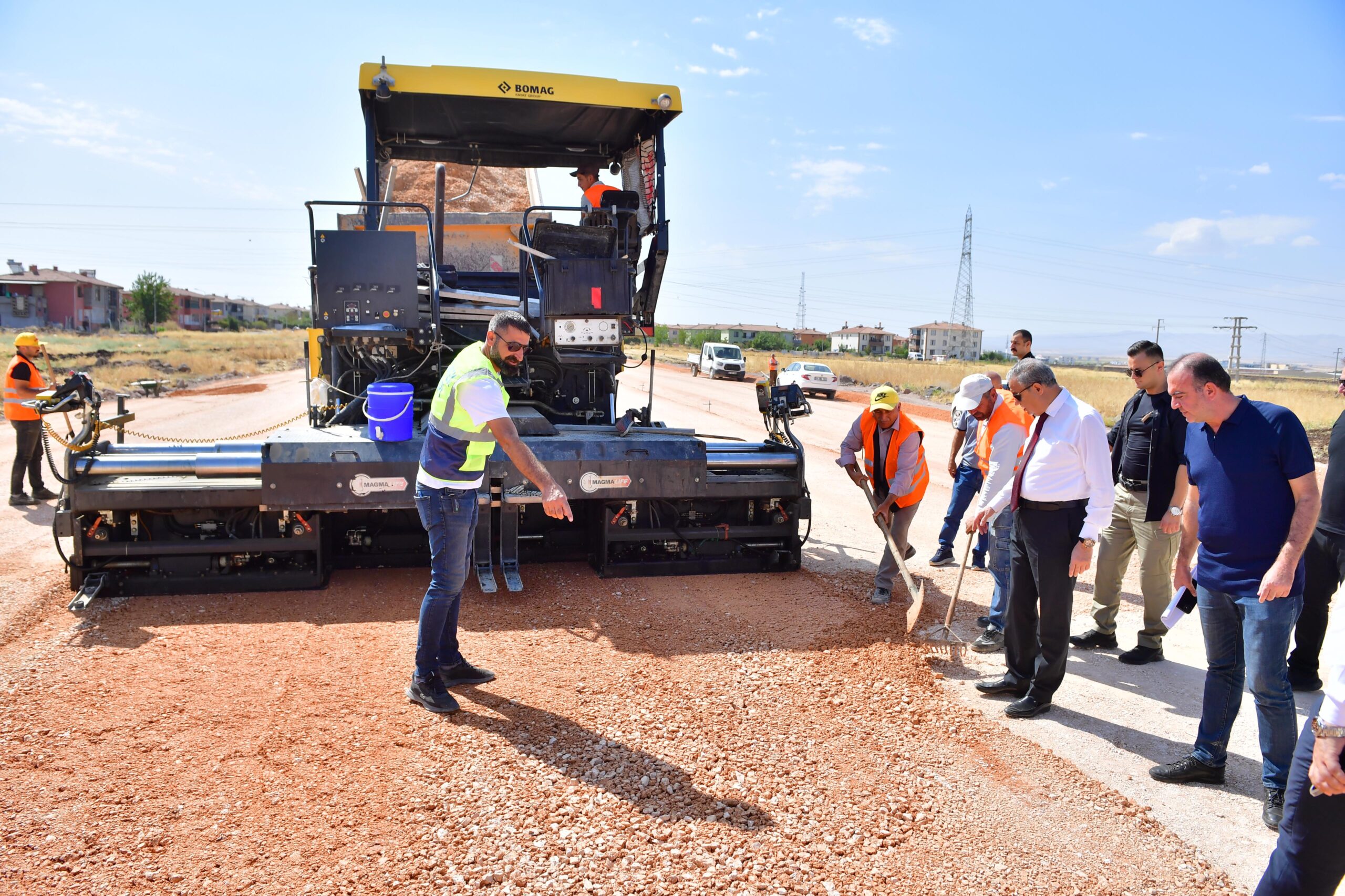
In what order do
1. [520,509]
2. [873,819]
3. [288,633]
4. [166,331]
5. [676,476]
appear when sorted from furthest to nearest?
[166,331] → [520,509] → [676,476] → [288,633] → [873,819]

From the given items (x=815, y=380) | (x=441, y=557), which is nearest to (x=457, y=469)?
(x=441, y=557)

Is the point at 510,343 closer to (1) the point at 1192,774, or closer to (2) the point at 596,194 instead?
(2) the point at 596,194

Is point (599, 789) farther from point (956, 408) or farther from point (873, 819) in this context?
point (956, 408)

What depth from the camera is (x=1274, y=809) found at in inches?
132

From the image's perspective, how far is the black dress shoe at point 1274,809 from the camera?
331 centimetres

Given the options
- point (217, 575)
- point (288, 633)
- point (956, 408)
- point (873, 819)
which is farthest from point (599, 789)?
point (956, 408)

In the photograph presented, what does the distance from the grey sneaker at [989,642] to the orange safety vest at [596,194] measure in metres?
4.15

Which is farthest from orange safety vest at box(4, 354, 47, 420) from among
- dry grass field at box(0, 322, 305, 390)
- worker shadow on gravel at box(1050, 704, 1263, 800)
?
dry grass field at box(0, 322, 305, 390)

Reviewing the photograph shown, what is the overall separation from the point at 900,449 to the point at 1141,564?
1650 millimetres

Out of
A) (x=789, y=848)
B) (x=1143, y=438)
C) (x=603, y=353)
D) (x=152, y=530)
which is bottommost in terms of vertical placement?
(x=789, y=848)

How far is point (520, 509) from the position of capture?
6172mm

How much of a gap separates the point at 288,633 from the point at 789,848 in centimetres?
330

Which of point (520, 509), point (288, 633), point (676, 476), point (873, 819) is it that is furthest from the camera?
point (520, 509)

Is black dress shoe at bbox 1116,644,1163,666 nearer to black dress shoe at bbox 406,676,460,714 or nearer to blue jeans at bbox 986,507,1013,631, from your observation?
blue jeans at bbox 986,507,1013,631
